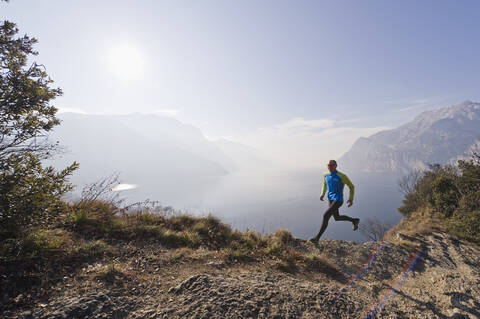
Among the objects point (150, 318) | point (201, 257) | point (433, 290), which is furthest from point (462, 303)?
point (150, 318)

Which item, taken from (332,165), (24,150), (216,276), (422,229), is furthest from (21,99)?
(422,229)

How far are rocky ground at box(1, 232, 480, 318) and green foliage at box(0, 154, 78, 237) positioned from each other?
46.7 inches

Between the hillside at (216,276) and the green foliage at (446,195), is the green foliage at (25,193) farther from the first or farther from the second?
the green foliage at (446,195)

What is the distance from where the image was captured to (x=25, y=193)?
2979 millimetres

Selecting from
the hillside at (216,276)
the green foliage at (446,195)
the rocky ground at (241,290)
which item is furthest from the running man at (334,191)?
the green foliage at (446,195)

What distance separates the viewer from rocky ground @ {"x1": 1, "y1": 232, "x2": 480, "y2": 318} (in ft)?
7.23

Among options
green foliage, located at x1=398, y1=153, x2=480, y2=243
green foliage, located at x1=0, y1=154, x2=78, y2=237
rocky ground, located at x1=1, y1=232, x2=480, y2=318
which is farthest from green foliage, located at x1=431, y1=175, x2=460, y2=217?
green foliage, located at x1=0, y1=154, x2=78, y2=237

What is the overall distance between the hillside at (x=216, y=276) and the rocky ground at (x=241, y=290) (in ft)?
0.05

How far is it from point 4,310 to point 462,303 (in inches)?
270

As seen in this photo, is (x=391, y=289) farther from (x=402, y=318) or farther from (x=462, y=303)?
(x=402, y=318)

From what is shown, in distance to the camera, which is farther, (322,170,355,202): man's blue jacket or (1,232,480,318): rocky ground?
(322,170,355,202): man's blue jacket

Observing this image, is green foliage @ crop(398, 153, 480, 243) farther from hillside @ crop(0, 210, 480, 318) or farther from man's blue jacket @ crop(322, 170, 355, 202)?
man's blue jacket @ crop(322, 170, 355, 202)

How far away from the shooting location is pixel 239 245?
4.77 metres

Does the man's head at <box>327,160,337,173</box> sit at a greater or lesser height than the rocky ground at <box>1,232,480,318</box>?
greater
